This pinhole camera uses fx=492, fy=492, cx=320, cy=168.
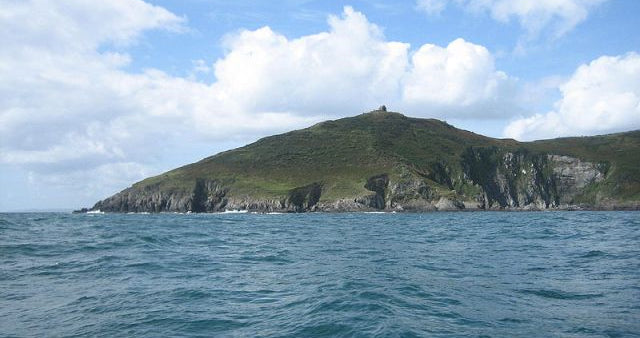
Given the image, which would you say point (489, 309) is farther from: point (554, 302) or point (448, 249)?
point (448, 249)

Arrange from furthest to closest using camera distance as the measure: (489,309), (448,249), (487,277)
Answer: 1. (448,249)
2. (487,277)
3. (489,309)

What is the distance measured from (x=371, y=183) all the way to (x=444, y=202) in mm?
31586

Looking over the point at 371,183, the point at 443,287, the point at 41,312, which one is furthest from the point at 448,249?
the point at 371,183

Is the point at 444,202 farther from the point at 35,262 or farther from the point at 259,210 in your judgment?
the point at 35,262

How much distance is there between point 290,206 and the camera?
611ft

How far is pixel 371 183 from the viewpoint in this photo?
199m

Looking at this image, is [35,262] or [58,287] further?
[35,262]

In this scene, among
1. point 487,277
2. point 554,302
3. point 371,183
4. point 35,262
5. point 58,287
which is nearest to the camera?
point 554,302

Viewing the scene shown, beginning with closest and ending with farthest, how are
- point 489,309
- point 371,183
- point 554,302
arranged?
point 489,309
point 554,302
point 371,183

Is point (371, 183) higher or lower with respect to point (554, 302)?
higher

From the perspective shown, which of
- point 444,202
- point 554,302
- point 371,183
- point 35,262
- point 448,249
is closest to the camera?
point 554,302

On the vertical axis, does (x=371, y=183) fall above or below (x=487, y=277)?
above

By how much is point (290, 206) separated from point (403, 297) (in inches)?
6645

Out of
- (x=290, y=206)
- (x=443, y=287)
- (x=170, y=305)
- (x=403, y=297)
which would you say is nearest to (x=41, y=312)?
(x=170, y=305)
